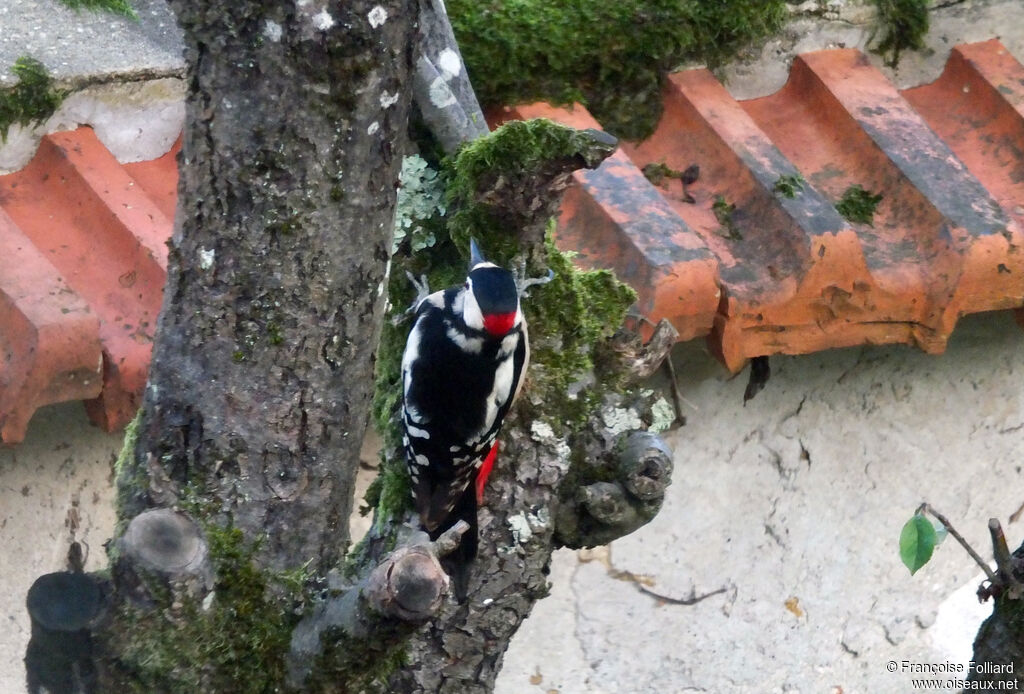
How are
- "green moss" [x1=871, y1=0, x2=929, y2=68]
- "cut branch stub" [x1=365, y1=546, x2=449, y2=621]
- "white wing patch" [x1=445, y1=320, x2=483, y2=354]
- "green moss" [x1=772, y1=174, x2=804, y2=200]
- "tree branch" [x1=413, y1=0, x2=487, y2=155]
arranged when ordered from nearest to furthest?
"cut branch stub" [x1=365, y1=546, x2=449, y2=621]
"tree branch" [x1=413, y1=0, x2=487, y2=155]
"white wing patch" [x1=445, y1=320, x2=483, y2=354]
"green moss" [x1=772, y1=174, x2=804, y2=200]
"green moss" [x1=871, y1=0, x2=929, y2=68]

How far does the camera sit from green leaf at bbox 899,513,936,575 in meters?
2.09

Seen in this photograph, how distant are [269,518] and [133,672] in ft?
0.84

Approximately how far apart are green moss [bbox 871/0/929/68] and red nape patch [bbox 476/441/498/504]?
2.02m

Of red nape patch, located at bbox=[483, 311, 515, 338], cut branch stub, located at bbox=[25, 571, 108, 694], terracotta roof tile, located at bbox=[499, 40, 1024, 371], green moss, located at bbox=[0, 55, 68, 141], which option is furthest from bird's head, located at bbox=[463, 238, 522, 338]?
→ green moss, located at bbox=[0, 55, 68, 141]

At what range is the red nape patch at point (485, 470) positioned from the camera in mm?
2051

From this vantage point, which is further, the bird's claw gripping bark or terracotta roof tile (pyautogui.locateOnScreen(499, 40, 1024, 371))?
terracotta roof tile (pyautogui.locateOnScreen(499, 40, 1024, 371))

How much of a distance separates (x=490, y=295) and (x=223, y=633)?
30.5 inches

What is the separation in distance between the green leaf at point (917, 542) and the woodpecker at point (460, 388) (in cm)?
70

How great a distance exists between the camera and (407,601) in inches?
57.1

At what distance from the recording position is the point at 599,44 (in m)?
3.22

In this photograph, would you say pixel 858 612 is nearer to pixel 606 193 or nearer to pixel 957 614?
pixel 957 614

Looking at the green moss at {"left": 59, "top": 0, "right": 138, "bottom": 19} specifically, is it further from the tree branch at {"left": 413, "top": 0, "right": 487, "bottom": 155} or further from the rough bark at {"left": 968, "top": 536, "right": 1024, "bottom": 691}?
the rough bark at {"left": 968, "top": 536, "right": 1024, "bottom": 691}

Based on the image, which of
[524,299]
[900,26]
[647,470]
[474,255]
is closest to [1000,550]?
[647,470]

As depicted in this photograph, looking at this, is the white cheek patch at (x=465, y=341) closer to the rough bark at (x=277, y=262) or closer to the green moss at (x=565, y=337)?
the green moss at (x=565, y=337)
